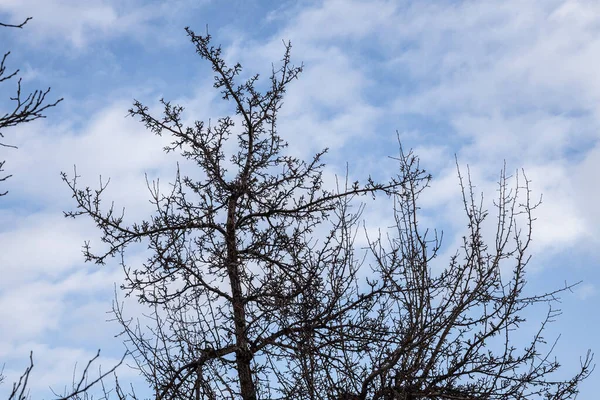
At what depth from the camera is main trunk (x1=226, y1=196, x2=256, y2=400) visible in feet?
22.7

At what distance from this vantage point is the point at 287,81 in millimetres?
8781

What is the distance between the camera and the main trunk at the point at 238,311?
6.91m

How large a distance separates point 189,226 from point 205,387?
293 cm

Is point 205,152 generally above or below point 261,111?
below

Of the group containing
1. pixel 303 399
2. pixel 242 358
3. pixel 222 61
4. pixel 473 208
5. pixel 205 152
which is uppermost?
pixel 222 61

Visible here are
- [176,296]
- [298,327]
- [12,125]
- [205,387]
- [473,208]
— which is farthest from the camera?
[176,296]

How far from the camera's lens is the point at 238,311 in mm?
7352

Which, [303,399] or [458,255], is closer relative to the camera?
[303,399]

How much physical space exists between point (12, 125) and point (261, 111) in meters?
4.35

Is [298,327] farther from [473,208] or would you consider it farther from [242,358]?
[473,208]

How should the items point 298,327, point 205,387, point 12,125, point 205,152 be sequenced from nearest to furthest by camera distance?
point 12,125, point 205,387, point 298,327, point 205,152

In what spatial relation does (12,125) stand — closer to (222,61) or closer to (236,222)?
(236,222)

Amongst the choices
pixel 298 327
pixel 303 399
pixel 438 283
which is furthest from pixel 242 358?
pixel 438 283

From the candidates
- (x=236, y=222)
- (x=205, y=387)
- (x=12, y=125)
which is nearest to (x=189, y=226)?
(x=236, y=222)
